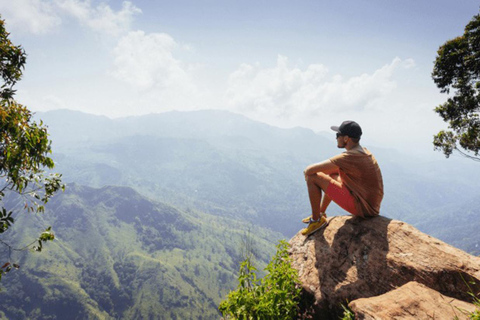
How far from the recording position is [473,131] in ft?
46.8

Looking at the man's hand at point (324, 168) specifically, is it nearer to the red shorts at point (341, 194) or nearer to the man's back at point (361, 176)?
the man's back at point (361, 176)

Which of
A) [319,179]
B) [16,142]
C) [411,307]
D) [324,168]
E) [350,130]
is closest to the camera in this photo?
[411,307]

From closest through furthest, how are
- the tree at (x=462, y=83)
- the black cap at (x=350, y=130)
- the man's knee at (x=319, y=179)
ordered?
the black cap at (x=350, y=130), the man's knee at (x=319, y=179), the tree at (x=462, y=83)

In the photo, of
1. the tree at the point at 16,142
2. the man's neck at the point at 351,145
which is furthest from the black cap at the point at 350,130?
the tree at the point at 16,142

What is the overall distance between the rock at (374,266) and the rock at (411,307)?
24.2 inches

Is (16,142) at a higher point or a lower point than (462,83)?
lower

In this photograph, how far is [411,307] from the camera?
4297 millimetres

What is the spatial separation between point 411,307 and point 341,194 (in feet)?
10.8

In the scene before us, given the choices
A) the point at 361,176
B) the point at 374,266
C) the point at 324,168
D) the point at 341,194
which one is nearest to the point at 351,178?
the point at 361,176

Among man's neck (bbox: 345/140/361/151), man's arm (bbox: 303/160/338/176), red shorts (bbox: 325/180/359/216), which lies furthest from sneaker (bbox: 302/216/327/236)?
man's neck (bbox: 345/140/361/151)

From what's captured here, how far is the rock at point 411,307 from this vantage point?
4109 mm

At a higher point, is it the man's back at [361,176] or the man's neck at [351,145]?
the man's neck at [351,145]

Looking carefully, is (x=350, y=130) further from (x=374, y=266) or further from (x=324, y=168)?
(x=374, y=266)

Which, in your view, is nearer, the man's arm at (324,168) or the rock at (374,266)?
the rock at (374,266)
